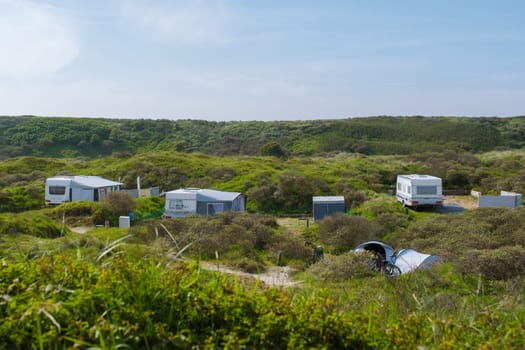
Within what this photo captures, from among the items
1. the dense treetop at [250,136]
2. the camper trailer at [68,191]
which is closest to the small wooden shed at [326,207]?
the camper trailer at [68,191]

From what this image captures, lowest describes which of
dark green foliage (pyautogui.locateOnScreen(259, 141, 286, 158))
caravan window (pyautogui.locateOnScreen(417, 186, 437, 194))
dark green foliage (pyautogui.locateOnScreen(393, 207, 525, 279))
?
dark green foliage (pyautogui.locateOnScreen(393, 207, 525, 279))

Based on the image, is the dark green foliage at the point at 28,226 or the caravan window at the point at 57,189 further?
the caravan window at the point at 57,189

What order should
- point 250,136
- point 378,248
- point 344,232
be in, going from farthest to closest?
point 250,136
point 344,232
point 378,248

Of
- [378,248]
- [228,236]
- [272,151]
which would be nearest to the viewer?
[378,248]

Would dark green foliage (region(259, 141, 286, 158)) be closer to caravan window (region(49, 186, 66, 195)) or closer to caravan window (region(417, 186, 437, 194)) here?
caravan window (region(417, 186, 437, 194))

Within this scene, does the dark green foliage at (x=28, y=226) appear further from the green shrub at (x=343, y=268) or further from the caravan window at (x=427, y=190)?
the caravan window at (x=427, y=190)

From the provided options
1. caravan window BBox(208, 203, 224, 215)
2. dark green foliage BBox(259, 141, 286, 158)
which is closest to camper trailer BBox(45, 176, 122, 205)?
caravan window BBox(208, 203, 224, 215)

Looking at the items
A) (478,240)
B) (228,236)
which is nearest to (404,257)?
(478,240)

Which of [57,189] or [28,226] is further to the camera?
[57,189]

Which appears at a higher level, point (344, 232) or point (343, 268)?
point (343, 268)

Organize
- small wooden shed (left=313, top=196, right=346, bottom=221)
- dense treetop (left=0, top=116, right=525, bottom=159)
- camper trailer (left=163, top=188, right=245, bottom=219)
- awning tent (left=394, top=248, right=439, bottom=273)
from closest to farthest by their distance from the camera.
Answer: awning tent (left=394, top=248, right=439, bottom=273), small wooden shed (left=313, top=196, right=346, bottom=221), camper trailer (left=163, top=188, right=245, bottom=219), dense treetop (left=0, top=116, right=525, bottom=159)

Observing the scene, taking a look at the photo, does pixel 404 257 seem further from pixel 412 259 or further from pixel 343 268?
pixel 343 268

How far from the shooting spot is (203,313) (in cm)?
263

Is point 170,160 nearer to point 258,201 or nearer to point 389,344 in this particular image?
point 258,201
